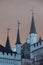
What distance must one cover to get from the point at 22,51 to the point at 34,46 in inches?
63.4

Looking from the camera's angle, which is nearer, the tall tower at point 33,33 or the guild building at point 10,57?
the guild building at point 10,57

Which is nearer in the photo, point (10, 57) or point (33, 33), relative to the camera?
point (10, 57)

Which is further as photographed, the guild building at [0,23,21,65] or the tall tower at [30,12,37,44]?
the tall tower at [30,12,37,44]

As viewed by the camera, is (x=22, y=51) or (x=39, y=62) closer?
(x=39, y=62)

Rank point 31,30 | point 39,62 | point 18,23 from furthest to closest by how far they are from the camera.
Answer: point 31,30, point 18,23, point 39,62

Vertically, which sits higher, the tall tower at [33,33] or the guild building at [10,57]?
the tall tower at [33,33]

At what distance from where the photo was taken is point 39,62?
26.2 meters

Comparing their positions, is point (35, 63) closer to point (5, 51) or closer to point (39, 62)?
point (39, 62)

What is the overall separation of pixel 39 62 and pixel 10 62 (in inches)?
89.0

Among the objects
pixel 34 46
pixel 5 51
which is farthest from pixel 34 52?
pixel 5 51

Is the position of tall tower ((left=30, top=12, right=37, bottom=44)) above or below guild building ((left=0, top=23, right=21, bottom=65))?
above

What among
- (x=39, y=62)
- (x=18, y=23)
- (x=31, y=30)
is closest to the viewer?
(x=39, y=62)

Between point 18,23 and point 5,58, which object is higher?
point 18,23

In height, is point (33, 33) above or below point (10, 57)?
above
